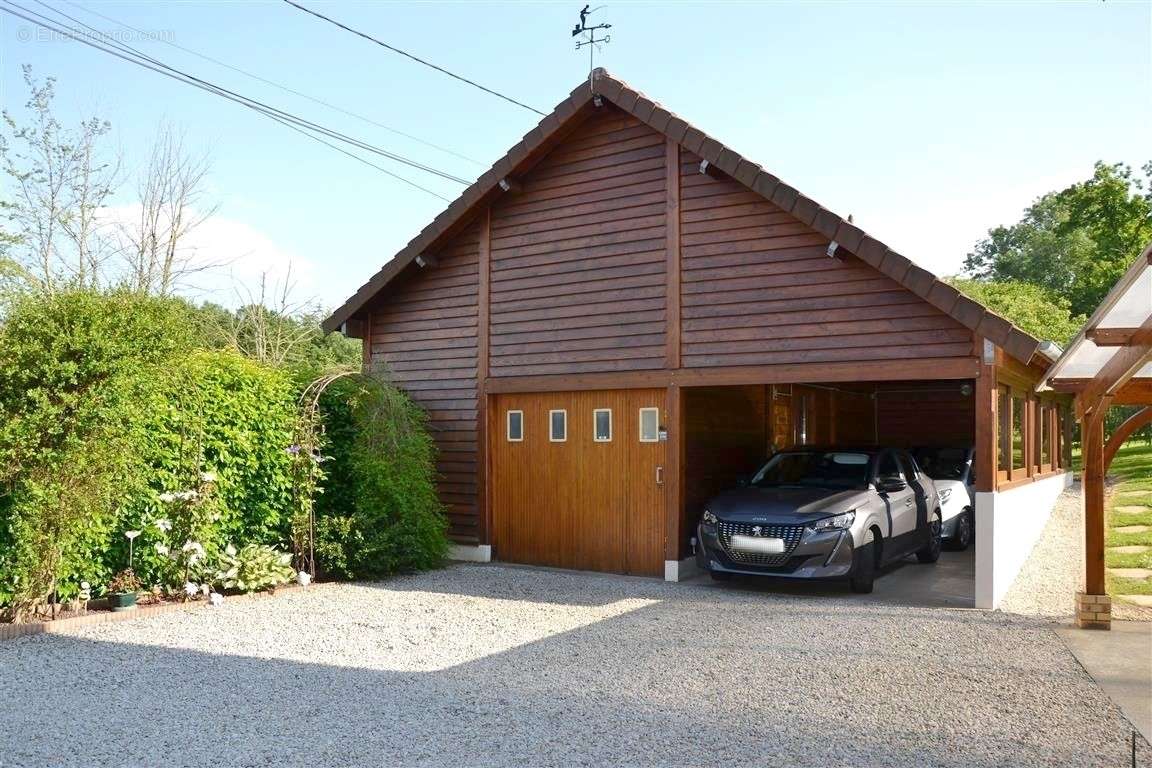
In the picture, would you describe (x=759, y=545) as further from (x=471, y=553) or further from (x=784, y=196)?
(x=471, y=553)

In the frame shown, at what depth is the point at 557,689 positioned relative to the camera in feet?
19.5

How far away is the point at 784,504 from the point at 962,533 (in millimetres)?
5174

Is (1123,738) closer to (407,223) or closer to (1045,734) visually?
(1045,734)

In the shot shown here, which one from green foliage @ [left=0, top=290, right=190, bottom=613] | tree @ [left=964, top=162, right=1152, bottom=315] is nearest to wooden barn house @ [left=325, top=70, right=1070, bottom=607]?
green foliage @ [left=0, top=290, right=190, bottom=613]

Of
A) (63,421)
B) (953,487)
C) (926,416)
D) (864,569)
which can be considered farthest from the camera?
(926,416)

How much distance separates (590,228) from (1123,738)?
8009 millimetres

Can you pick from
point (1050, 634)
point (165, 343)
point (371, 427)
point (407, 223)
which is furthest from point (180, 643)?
point (407, 223)

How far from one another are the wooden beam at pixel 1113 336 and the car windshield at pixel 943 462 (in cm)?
738

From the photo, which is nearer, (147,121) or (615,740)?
(615,740)

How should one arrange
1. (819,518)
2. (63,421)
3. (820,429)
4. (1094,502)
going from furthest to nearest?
1. (820,429)
2. (819,518)
3. (1094,502)
4. (63,421)

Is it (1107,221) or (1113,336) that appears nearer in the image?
(1113,336)

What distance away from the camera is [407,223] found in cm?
2578

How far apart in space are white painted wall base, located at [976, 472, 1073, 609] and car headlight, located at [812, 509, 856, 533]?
1228 millimetres

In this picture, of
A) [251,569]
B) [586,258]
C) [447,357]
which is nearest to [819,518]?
[586,258]
